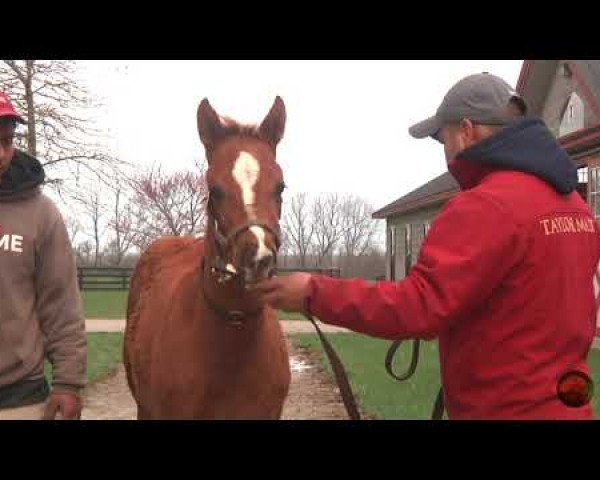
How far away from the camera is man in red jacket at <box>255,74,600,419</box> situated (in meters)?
1.78

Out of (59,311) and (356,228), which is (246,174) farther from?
(356,228)

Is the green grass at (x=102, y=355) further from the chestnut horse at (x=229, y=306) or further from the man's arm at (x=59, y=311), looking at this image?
the man's arm at (x=59, y=311)

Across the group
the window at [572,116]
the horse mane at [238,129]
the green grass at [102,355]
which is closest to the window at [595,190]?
the window at [572,116]

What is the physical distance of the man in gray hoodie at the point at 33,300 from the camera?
2.76m

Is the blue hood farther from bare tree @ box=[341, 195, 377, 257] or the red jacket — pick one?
bare tree @ box=[341, 195, 377, 257]

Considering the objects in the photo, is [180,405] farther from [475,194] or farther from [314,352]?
[314,352]

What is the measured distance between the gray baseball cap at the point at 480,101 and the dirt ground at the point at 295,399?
5244mm

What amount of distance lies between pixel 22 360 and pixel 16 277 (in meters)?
0.32

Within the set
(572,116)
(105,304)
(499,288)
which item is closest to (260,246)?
(499,288)

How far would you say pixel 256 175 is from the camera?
298 cm

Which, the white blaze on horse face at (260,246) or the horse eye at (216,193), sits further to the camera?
the horse eye at (216,193)

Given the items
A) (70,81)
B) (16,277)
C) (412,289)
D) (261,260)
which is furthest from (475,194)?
(70,81)

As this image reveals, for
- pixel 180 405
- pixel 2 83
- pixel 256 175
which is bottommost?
pixel 180 405

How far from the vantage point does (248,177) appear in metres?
2.97
